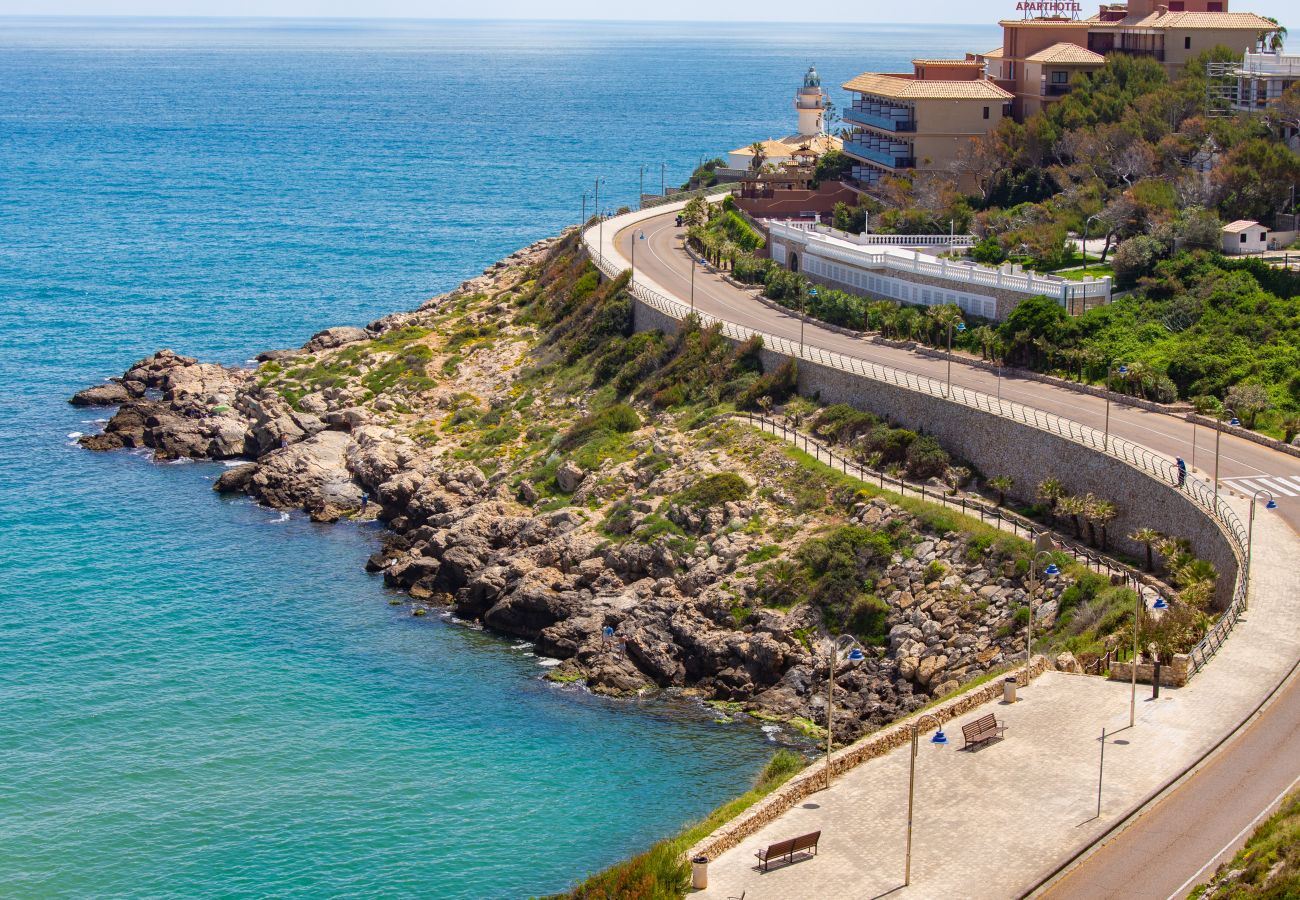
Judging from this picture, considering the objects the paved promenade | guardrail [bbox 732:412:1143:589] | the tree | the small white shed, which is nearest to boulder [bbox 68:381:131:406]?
guardrail [bbox 732:412:1143:589]

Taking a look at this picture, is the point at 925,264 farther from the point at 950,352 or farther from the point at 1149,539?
the point at 1149,539

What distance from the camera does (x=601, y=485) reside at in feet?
215

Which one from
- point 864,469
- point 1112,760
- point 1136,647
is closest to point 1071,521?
point 864,469

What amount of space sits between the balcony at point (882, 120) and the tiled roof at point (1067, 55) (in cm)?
805

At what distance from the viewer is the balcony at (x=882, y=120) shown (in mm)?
94312

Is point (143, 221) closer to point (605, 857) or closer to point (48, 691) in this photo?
point (48, 691)

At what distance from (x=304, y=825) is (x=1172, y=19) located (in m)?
71.7

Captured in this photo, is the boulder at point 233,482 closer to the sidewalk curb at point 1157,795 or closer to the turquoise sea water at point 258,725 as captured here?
the turquoise sea water at point 258,725

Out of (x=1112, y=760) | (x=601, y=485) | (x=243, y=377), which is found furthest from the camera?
(x=243, y=377)

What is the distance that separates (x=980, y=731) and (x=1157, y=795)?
15.6 ft

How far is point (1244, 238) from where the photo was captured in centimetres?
7294

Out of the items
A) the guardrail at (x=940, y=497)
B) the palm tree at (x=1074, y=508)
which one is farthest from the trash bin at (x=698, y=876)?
the palm tree at (x=1074, y=508)

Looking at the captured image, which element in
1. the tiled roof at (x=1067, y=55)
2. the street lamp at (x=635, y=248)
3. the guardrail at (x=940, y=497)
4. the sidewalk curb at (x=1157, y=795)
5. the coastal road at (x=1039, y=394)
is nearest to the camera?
the sidewalk curb at (x=1157, y=795)

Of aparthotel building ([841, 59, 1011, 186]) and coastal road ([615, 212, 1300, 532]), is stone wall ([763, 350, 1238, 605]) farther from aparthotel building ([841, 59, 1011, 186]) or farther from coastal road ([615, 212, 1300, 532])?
aparthotel building ([841, 59, 1011, 186])
